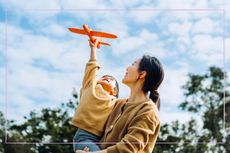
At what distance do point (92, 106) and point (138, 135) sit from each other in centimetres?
21

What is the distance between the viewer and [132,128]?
2098 mm

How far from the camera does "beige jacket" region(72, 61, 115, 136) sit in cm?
216

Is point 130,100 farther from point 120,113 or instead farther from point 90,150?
point 90,150

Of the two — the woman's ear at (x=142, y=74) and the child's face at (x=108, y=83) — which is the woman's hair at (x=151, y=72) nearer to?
the woman's ear at (x=142, y=74)

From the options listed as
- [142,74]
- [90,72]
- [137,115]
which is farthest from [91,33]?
[137,115]

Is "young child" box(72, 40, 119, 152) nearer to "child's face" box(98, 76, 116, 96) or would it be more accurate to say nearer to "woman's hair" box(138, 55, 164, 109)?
"child's face" box(98, 76, 116, 96)

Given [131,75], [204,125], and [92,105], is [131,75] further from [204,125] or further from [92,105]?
[204,125]

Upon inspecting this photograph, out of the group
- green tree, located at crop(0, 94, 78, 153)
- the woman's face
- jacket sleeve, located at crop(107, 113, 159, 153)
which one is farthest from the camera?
green tree, located at crop(0, 94, 78, 153)

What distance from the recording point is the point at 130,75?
219cm

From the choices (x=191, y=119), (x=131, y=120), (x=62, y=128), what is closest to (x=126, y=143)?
(x=131, y=120)

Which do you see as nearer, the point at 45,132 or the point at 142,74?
the point at 142,74

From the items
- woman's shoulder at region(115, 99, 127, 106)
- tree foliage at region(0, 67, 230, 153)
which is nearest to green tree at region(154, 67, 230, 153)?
tree foliage at region(0, 67, 230, 153)

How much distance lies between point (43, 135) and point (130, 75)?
32.4 ft

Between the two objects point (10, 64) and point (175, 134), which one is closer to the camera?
point (10, 64)
